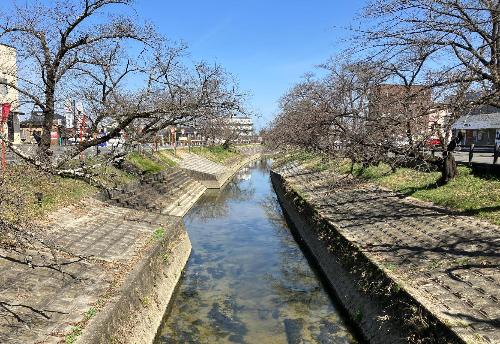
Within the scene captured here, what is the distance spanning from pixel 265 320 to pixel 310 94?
81.0 feet

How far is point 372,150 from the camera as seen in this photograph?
723 inches

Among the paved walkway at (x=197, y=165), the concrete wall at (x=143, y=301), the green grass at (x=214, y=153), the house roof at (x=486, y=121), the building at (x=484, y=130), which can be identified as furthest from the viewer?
the green grass at (x=214, y=153)

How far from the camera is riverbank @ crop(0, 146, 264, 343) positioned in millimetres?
7229

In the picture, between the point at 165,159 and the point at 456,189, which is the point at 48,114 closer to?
the point at 456,189

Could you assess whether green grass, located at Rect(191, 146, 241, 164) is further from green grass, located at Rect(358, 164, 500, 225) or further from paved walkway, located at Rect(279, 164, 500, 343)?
paved walkway, located at Rect(279, 164, 500, 343)

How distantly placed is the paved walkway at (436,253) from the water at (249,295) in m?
2.02

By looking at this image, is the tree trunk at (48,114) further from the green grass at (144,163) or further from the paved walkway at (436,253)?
the paved walkway at (436,253)

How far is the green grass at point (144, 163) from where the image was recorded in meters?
27.4

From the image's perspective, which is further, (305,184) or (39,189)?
(305,184)

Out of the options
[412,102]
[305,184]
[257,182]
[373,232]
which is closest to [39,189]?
[373,232]

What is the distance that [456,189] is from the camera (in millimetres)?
16141

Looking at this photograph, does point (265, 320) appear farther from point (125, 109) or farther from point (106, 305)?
point (125, 109)

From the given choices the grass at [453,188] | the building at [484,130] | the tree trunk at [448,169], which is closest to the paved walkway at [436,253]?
the grass at [453,188]

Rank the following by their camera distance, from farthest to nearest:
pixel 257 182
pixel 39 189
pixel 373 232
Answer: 1. pixel 257 182
2. pixel 39 189
3. pixel 373 232
